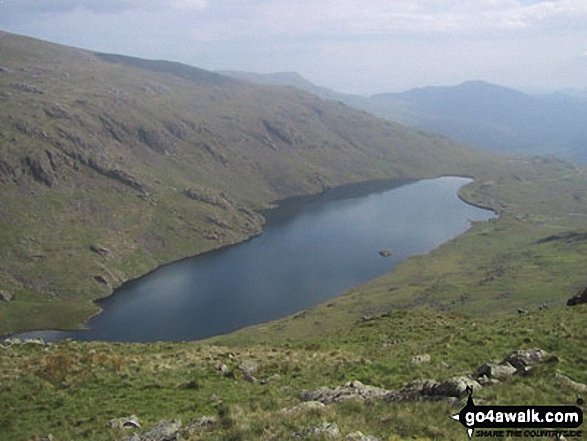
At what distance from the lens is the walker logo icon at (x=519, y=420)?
52.4ft

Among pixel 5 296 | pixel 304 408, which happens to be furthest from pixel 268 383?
pixel 5 296

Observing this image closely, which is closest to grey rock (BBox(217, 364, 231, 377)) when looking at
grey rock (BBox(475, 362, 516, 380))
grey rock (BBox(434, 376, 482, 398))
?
grey rock (BBox(434, 376, 482, 398))

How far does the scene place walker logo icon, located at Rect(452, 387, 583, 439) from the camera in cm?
1596

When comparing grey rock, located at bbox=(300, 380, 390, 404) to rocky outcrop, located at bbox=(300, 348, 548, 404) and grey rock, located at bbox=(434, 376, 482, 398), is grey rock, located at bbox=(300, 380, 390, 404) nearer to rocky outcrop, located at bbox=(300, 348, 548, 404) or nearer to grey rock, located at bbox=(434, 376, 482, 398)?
rocky outcrop, located at bbox=(300, 348, 548, 404)

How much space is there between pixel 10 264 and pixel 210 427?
192 metres

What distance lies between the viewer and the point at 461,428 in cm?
1638

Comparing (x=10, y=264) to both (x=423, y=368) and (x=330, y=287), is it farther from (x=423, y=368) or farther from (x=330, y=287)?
(x=423, y=368)

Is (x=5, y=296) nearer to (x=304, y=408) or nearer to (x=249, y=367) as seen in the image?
(x=249, y=367)

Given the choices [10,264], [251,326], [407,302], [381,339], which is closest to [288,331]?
[251,326]

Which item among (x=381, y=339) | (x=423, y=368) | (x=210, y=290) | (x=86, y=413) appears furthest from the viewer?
(x=210, y=290)

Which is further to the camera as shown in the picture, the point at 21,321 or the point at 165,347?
the point at 21,321

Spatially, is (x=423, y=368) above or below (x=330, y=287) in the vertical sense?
above

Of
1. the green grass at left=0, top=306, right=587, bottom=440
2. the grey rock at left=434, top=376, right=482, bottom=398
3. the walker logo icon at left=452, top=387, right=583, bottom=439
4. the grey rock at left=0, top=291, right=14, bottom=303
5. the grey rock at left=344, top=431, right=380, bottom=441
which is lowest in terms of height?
the grey rock at left=0, top=291, right=14, bottom=303

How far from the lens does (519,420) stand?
1686cm
